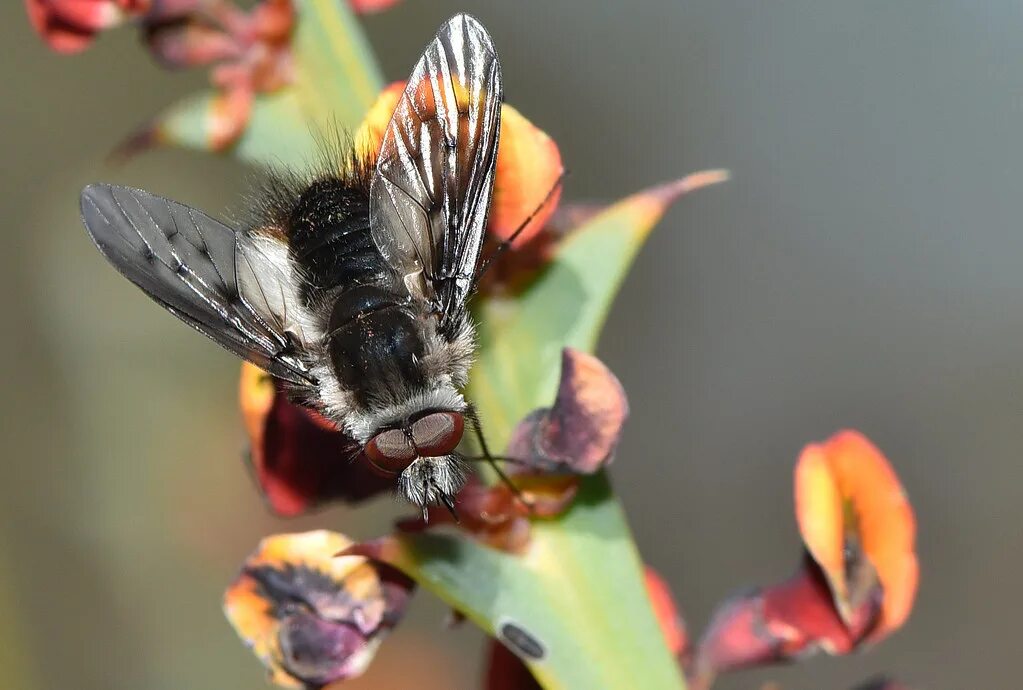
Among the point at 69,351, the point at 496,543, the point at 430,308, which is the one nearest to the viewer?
the point at 496,543

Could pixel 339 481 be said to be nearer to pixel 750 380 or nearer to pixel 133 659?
pixel 133 659

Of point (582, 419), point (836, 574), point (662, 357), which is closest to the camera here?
point (582, 419)

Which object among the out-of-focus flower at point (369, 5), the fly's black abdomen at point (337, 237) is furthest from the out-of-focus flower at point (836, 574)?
the out-of-focus flower at point (369, 5)

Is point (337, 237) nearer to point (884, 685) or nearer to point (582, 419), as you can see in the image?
point (582, 419)

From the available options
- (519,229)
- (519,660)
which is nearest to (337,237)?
(519,229)

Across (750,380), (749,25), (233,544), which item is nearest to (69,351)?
(233,544)

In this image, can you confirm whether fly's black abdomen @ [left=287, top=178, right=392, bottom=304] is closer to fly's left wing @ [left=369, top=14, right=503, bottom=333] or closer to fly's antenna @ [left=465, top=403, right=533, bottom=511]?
fly's left wing @ [left=369, top=14, right=503, bottom=333]

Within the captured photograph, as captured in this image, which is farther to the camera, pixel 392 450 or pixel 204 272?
pixel 204 272

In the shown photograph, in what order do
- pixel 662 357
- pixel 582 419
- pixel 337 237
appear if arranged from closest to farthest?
pixel 582 419 → pixel 337 237 → pixel 662 357
